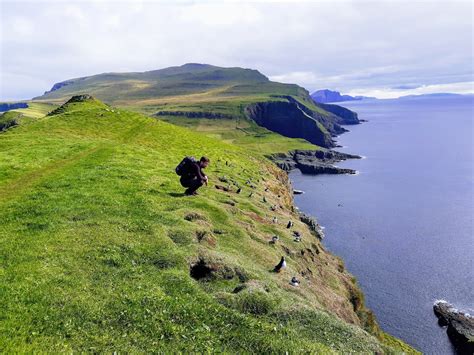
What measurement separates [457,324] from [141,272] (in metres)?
73.8

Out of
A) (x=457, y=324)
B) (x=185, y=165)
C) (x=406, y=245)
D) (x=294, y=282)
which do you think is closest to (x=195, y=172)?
(x=185, y=165)

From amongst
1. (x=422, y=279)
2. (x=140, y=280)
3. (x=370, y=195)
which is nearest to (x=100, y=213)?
(x=140, y=280)

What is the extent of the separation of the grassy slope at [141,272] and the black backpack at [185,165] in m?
3.57

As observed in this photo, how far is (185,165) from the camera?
53.1 meters

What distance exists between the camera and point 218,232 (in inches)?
1837

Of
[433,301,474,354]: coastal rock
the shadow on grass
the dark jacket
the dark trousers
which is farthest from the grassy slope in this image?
[433,301,474,354]: coastal rock

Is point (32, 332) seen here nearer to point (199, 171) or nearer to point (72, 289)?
point (72, 289)

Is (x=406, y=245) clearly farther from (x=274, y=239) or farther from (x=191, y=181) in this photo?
(x=191, y=181)

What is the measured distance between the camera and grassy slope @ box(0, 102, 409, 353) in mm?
25453

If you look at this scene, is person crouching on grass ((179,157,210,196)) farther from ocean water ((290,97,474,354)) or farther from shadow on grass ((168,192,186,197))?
ocean water ((290,97,474,354))

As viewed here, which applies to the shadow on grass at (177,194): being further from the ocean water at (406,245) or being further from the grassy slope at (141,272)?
the ocean water at (406,245)

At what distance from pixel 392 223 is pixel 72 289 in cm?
13489

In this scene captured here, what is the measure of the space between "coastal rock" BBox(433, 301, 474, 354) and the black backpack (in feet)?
205

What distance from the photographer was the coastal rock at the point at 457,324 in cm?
7334
